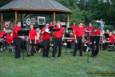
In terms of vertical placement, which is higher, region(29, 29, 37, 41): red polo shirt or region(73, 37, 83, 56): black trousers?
region(29, 29, 37, 41): red polo shirt

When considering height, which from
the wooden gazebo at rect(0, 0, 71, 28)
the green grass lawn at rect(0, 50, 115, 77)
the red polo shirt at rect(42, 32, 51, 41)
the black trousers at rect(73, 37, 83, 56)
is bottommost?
the green grass lawn at rect(0, 50, 115, 77)

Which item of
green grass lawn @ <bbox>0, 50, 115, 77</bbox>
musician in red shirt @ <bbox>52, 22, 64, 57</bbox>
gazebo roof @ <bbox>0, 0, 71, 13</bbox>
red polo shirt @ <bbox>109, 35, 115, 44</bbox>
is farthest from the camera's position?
gazebo roof @ <bbox>0, 0, 71, 13</bbox>

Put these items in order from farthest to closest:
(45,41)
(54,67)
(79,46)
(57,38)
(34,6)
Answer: (34,6), (79,46), (45,41), (57,38), (54,67)

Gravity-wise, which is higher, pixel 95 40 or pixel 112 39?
pixel 95 40

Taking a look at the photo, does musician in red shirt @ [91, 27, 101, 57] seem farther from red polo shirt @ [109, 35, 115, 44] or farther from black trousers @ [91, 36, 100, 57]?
red polo shirt @ [109, 35, 115, 44]

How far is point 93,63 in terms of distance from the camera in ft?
69.1

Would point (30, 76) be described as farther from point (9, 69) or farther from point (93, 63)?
point (93, 63)

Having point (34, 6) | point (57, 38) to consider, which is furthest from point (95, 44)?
point (34, 6)

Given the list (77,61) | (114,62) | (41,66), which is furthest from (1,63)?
(114,62)

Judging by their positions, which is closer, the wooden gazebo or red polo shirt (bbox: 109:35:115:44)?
red polo shirt (bbox: 109:35:115:44)

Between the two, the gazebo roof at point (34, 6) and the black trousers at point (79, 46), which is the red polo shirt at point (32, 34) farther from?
the gazebo roof at point (34, 6)

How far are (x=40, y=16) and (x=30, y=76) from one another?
19.9 meters

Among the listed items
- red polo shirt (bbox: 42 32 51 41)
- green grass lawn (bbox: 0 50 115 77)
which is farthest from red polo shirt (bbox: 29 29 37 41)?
green grass lawn (bbox: 0 50 115 77)

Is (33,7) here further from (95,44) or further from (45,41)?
(95,44)
